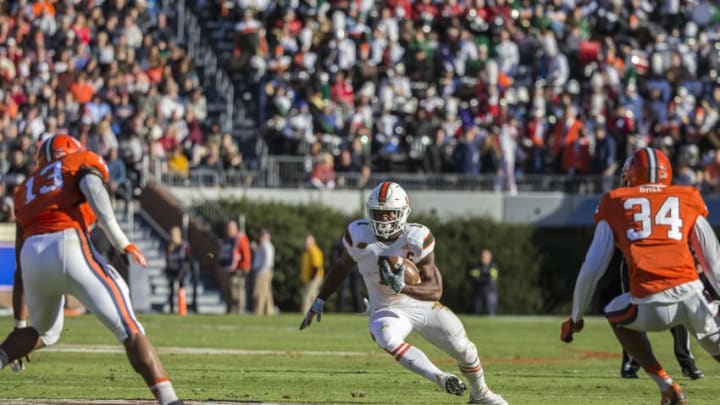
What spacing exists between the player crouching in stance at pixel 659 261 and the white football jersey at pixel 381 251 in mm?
1434

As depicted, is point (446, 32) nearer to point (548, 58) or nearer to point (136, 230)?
point (548, 58)

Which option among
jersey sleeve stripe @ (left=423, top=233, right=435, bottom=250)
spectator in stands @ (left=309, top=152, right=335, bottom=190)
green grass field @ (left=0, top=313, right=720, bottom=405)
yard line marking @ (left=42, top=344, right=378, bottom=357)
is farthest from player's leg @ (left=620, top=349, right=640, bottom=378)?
spectator in stands @ (left=309, top=152, right=335, bottom=190)

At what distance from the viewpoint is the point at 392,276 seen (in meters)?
11.1

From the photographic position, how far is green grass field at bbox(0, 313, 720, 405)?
12.6m

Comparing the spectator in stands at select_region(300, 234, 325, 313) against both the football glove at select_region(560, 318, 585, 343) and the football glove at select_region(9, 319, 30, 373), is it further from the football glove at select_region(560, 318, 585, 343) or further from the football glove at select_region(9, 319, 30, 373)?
the football glove at select_region(560, 318, 585, 343)

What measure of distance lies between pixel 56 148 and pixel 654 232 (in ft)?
13.1

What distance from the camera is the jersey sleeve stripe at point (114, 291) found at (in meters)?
9.68

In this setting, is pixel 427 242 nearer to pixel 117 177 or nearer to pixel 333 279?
pixel 333 279

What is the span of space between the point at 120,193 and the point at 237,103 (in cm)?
432

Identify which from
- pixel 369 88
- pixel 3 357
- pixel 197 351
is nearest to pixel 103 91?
pixel 369 88

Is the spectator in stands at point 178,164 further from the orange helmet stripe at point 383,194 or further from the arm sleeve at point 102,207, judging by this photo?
the arm sleeve at point 102,207

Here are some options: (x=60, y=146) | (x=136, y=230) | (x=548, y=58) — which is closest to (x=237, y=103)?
(x=136, y=230)

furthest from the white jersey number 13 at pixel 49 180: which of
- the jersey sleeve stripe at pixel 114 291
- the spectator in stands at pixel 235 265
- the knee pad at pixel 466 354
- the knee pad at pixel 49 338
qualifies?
the spectator in stands at pixel 235 265

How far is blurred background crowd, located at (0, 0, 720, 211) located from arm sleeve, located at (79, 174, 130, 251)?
1998 centimetres
